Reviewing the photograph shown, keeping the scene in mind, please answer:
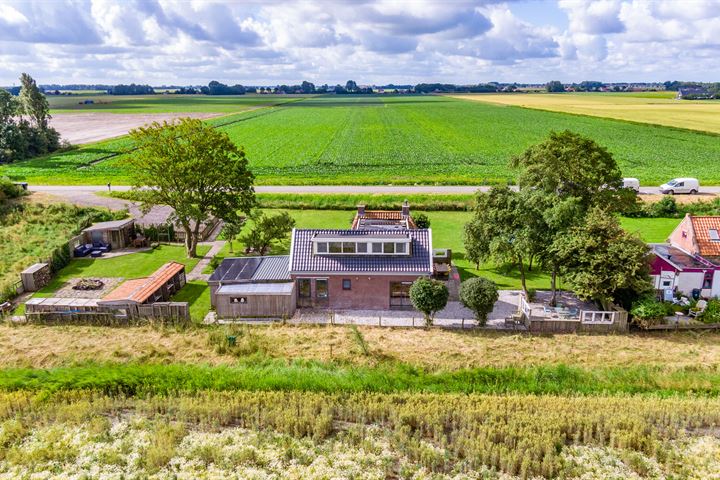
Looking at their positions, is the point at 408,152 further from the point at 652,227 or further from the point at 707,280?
the point at 707,280

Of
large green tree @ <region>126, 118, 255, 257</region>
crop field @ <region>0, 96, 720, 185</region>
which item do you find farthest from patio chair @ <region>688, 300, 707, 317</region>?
crop field @ <region>0, 96, 720, 185</region>

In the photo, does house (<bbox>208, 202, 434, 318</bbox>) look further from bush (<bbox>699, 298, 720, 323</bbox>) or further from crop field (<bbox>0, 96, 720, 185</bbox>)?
crop field (<bbox>0, 96, 720, 185</bbox>)

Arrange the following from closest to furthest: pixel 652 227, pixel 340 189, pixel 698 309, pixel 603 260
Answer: pixel 603 260 < pixel 698 309 < pixel 652 227 < pixel 340 189

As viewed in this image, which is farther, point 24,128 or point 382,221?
point 24,128

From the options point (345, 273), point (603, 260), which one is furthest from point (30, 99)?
point (603, 260)

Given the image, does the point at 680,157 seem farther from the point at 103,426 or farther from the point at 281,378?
the point at 103,426

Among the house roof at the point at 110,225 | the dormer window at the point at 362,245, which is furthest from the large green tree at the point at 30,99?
the dormer window at the point at 362,245
